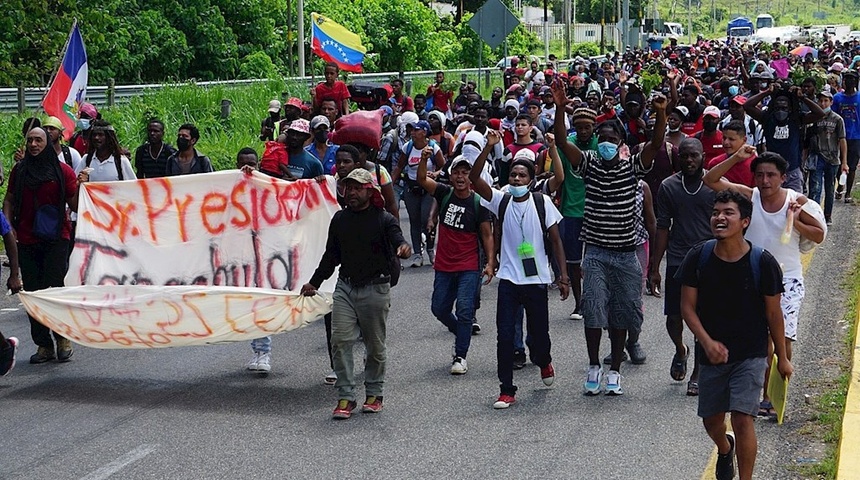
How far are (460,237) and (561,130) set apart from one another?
1.06 meters

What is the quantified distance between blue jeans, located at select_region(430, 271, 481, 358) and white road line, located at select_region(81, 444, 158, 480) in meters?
2.59

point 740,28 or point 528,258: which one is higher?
point 740,28

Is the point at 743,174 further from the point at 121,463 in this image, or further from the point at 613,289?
the point at 121,463

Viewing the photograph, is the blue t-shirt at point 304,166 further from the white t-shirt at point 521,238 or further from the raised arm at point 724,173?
the raised arm at point 724,173

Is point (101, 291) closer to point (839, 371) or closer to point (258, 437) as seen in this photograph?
point (258, 437)

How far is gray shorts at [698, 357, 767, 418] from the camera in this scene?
6.24m

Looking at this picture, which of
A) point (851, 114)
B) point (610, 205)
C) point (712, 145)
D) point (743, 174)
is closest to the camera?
point (610, 205)

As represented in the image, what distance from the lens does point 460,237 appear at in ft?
30.8

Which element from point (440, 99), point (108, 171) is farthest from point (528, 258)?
point (440, 99)

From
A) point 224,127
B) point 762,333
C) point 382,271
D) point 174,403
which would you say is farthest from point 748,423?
point 224,127

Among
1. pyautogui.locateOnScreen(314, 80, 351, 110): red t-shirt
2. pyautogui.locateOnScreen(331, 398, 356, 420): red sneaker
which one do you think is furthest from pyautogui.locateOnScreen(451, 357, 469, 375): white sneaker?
pyautogui.locateOnScreen(314, 80, 351, 110): red t-shirt

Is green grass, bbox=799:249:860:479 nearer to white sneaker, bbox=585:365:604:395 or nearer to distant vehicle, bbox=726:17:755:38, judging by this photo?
white sneaker, bbox=585:365:604:395

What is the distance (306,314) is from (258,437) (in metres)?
1.33

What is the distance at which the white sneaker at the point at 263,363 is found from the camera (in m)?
9.21
